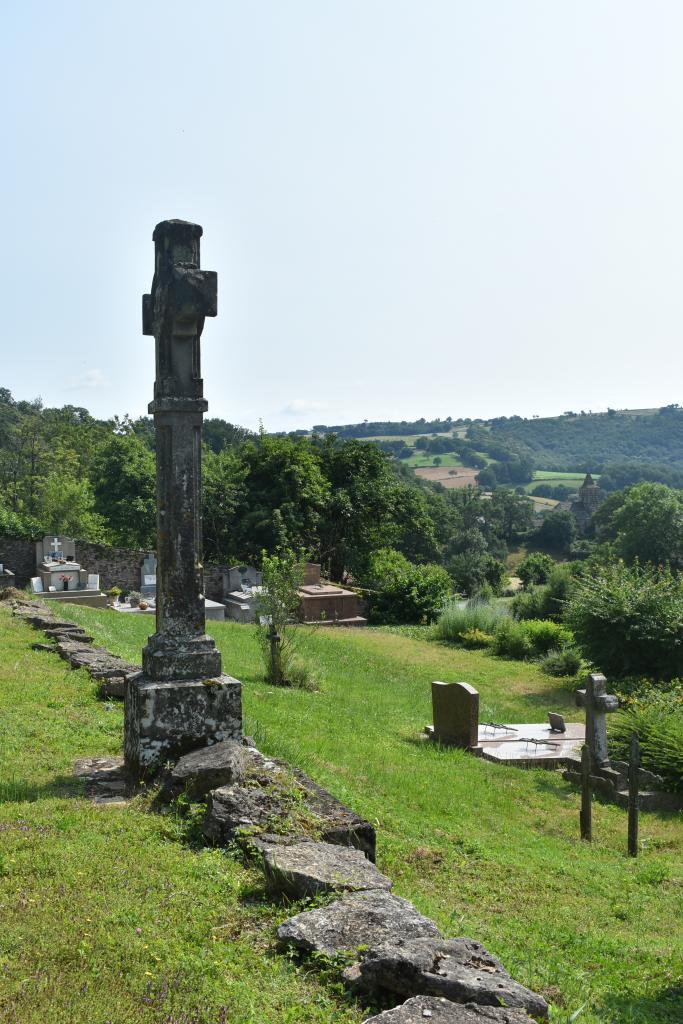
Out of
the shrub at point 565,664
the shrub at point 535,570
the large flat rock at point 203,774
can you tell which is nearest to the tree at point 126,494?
the shrub at point 565,664

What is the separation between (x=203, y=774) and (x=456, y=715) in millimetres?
7560

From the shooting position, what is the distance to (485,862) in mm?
6941

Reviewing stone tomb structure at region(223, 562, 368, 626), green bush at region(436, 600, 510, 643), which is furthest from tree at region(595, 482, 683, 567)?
stone tomb structure at region(223, 562, 368, 626)

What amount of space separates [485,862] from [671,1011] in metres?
2.53

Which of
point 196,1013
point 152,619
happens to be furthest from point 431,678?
point 196,1013

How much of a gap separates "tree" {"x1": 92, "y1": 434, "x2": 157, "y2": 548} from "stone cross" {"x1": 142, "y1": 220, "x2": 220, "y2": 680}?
3308cm

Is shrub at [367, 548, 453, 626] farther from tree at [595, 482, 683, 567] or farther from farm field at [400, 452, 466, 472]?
farm field at [400, 452, 466, 472]

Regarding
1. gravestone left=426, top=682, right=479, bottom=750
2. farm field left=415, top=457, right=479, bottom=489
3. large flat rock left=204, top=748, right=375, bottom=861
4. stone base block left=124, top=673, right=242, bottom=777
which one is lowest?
gravestone left=426, top=682, right=479, bottom=750

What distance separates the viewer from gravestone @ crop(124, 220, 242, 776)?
6.33 metres

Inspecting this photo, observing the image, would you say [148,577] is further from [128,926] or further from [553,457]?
[553,457]

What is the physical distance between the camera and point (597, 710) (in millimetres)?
11984

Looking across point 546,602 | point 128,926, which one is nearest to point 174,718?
point 128,926

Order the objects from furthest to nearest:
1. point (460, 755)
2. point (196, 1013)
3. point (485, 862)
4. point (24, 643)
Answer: point (460, 755) → point (24, 643) → point (485, 862) → point (196, 1013)

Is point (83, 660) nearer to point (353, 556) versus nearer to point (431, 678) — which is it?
point (431, 678)
